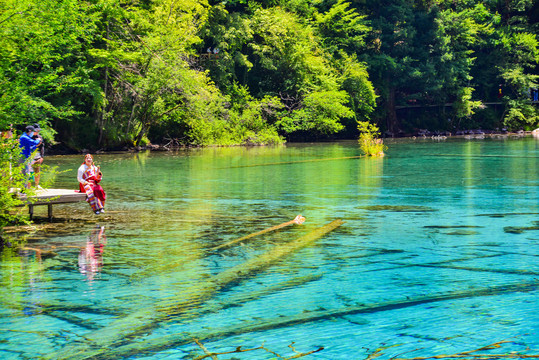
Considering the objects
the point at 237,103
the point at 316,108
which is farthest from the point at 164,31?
the point at 316,108

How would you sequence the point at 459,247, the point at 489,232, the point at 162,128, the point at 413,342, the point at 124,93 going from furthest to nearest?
the point at 162,128 → the point at 124,93 → the point at 489,232 → the point at 459,247 → the point at 413,342

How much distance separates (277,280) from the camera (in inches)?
323

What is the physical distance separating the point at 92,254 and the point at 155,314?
3.28 meters

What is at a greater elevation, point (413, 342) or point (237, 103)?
point (237, 103)

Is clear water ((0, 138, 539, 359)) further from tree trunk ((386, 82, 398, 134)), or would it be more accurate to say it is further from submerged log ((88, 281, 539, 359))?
tree trunk ((386, 82, 398, 134))

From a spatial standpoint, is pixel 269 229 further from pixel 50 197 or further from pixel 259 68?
pixel 259 68

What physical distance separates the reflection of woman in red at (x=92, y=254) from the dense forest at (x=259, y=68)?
12883 millimetres

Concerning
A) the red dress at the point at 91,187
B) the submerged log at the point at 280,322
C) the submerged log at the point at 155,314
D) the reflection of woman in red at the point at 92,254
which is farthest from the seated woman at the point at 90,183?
the submerged log at the point at 280,322

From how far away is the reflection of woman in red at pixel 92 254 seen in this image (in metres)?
8.79

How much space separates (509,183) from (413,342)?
49.6 ft

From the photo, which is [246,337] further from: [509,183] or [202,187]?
[509,183]

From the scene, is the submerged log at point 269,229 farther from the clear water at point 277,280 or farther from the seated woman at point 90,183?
the seated woman at point 90,183

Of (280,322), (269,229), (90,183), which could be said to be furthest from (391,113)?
(280,322)

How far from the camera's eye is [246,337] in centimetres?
623
